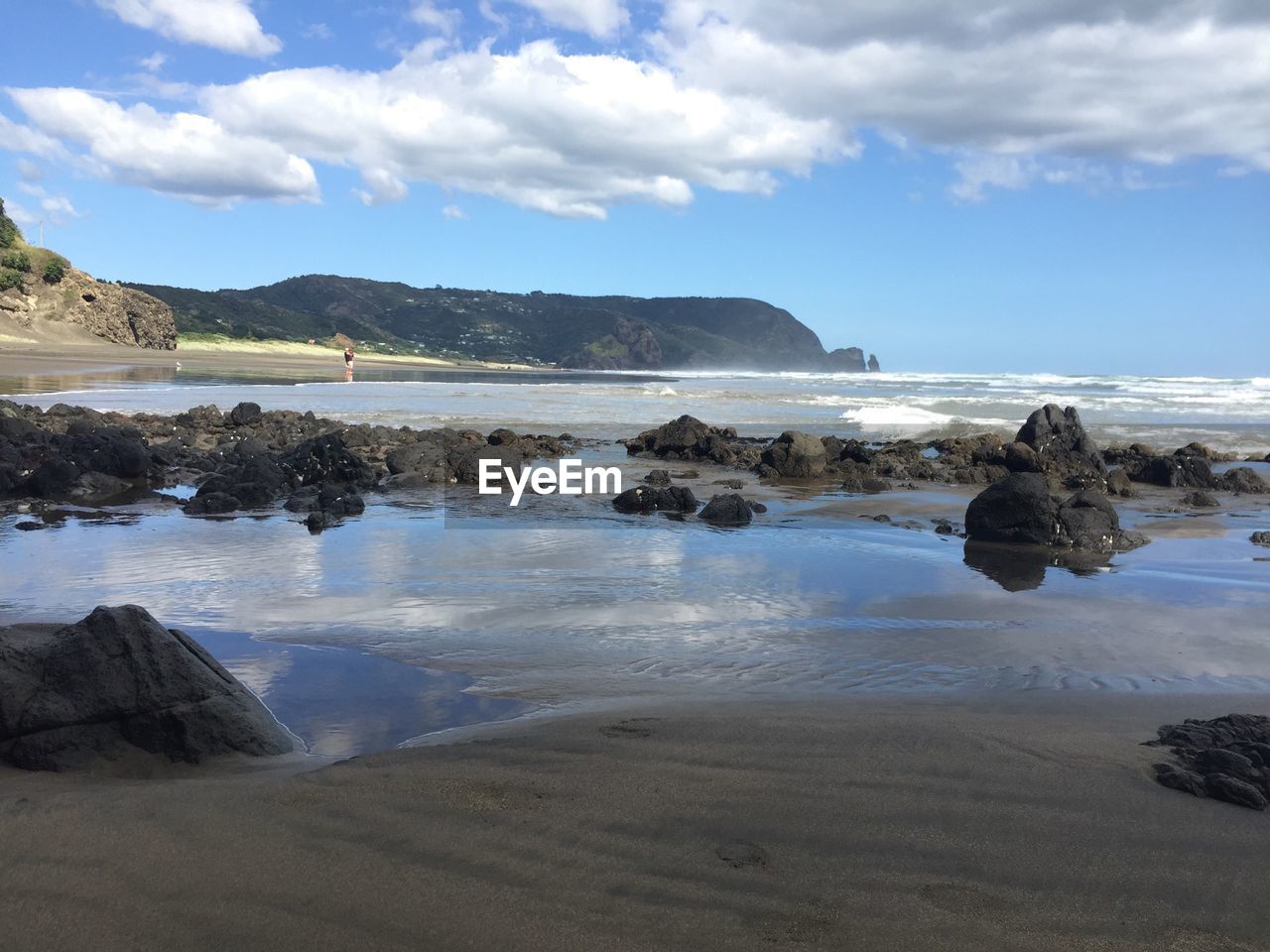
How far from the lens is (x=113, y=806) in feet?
11.5

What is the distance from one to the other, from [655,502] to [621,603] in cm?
532

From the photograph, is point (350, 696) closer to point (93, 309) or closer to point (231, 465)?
point (231, 465)

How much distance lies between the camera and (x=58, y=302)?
7369 cm

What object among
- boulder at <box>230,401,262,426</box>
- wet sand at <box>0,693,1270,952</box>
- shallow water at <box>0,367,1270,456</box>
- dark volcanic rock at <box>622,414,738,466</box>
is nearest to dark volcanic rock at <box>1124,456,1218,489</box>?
shallow water at <box>0,367,1270,456</box>

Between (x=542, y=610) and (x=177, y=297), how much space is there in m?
157

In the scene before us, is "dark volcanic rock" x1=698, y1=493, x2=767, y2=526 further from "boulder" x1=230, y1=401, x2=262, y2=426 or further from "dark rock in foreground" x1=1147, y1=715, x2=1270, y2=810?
"boulder" x1=230, y1=401, x2=262, y2=426

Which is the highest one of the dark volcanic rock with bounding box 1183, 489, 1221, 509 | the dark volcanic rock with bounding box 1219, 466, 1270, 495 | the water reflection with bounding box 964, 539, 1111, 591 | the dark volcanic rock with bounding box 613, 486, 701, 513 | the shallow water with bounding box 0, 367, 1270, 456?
the shallow water with bounding box 0, 367, 1270, 456

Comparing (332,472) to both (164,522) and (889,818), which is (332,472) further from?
(889,818)

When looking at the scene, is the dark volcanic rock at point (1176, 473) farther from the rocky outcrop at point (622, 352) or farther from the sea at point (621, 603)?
the rocky outcrop at point (622, 352)

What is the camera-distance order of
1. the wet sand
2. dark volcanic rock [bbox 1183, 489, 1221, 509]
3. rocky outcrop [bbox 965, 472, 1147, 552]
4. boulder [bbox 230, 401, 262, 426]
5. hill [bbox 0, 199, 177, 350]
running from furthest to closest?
hill [bbox 0, 199, 177, 350]
boulder [bbox 230, 401, 262, 426]
dark volcanic rock [bbox 1183, 489, 1221, 509]
rocky outcrop [bbox 965, 472, 1147, 552]
the wet sand

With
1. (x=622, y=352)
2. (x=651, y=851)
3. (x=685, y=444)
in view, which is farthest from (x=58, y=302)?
(x=622, y=352)

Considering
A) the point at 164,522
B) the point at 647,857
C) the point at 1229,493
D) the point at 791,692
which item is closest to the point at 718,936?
the point at 647,857

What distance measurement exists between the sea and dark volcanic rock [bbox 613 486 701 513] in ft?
0.93

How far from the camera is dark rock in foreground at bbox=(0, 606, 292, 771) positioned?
4.04 meters
